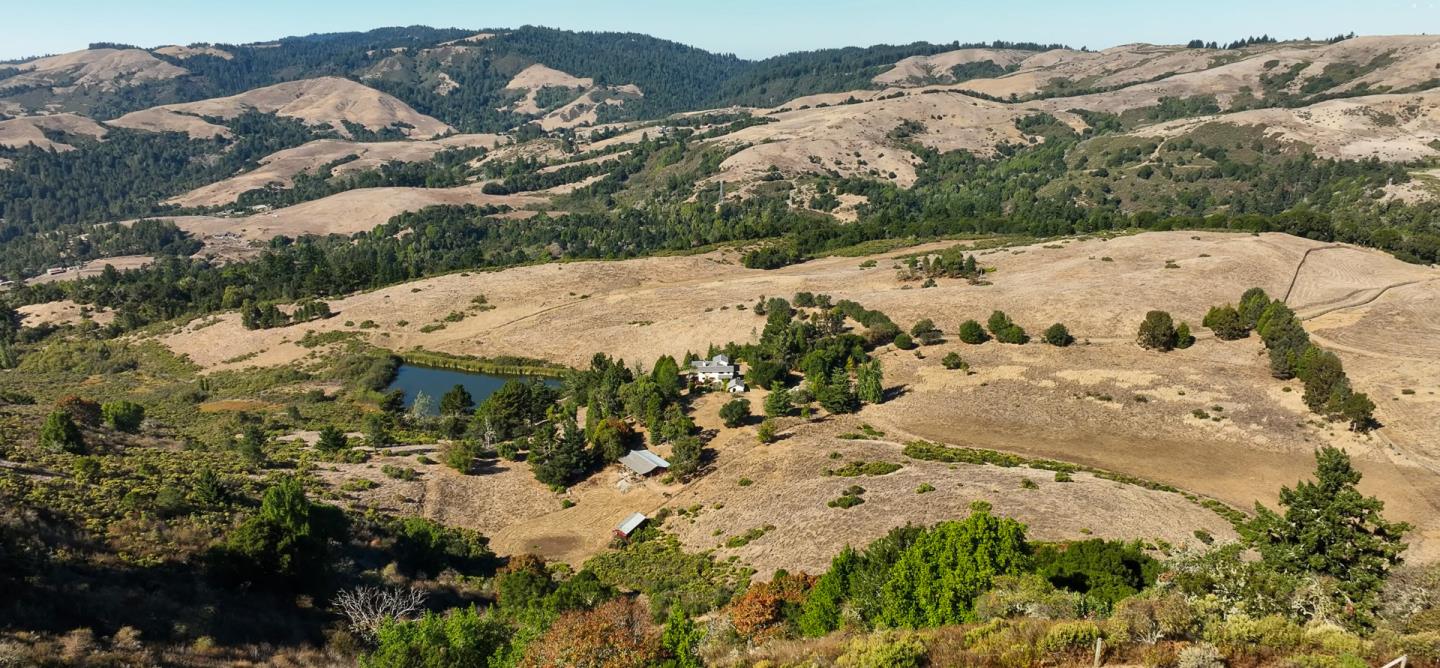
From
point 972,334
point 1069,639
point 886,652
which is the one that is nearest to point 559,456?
point 886,652

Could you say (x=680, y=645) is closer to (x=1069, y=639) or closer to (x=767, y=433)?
(x=1069, y=639)

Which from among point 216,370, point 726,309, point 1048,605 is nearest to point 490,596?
point 1048,605

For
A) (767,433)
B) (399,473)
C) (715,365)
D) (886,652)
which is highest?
(886,652)

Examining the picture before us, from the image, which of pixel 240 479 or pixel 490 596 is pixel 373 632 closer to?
pixel 490 596

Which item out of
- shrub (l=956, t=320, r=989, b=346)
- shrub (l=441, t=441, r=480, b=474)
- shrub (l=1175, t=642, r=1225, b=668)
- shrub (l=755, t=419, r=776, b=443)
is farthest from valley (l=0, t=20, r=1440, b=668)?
shrub (l=755, t=419, r=776, b=443)

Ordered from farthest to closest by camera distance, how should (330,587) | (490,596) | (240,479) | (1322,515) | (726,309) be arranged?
1. (726,309)
2. (240,479)
3. (490,596)
4. (330,587)
5. (1322,515)

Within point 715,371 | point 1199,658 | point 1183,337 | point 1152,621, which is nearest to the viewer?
point 1199,658
